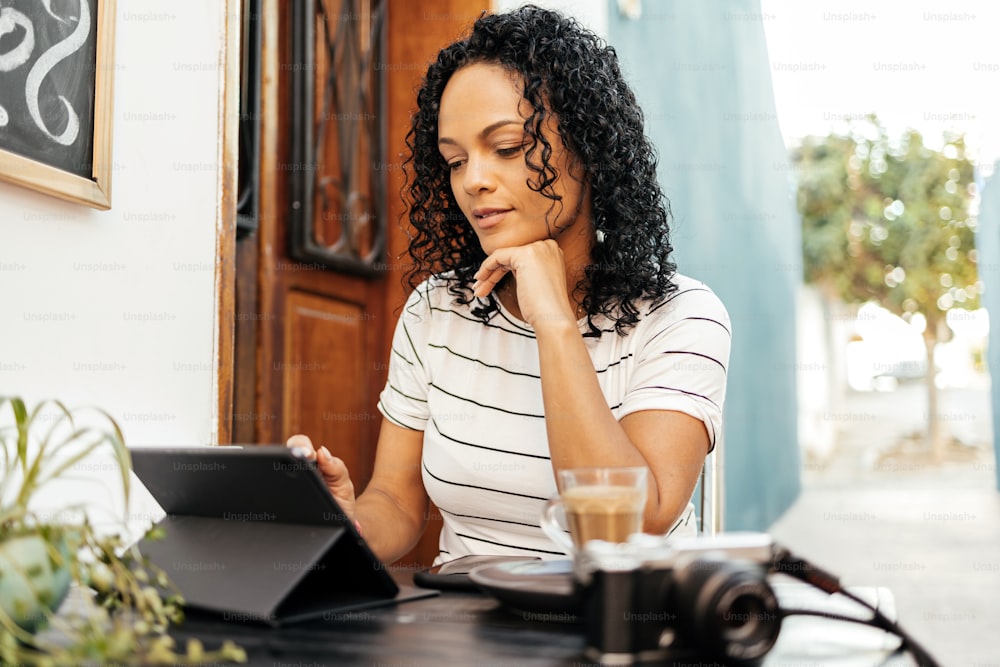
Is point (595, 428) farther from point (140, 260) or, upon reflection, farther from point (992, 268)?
point (992, 268)

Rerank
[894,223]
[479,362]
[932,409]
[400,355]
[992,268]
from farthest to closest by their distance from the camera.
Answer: [932,409], [894,223], [992,268], [400,355], [479,362]

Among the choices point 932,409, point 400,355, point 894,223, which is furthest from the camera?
point 932,409

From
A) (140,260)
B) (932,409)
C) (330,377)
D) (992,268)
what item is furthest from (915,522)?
(140,260)

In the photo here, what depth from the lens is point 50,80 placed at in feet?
4.63

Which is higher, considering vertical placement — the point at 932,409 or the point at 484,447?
the point at 484,447

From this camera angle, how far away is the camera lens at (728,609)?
655 millimetres

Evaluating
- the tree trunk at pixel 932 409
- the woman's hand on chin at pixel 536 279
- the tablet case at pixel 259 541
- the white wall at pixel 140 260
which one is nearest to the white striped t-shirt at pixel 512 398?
the woman's hand on chin at pixel 536 279

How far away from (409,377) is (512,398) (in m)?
0.22

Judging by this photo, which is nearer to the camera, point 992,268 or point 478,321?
point 478,321

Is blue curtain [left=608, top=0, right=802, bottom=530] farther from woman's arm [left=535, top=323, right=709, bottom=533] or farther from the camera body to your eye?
the camera body

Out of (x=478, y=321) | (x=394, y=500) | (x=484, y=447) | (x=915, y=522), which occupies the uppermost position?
(x=478, y=321)

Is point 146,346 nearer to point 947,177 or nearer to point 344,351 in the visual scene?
point 344,351

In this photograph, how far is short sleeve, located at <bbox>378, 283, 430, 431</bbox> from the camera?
5.47 feet

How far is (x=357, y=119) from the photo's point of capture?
9.48 ft
